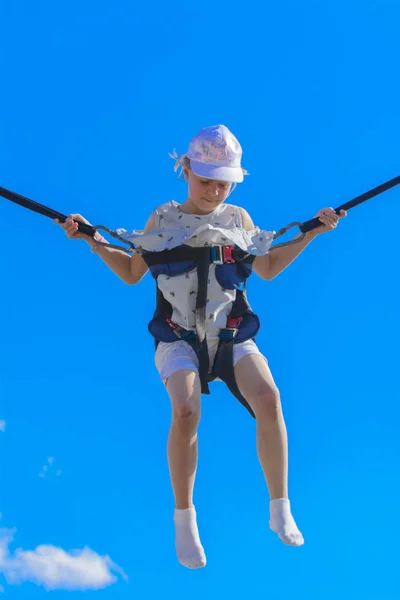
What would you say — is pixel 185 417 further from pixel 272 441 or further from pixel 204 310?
pixel 204 310

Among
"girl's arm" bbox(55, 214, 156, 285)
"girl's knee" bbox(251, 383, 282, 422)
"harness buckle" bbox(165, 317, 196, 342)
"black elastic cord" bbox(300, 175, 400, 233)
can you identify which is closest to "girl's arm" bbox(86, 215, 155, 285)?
"girl's arm" bbox(55, 214, 156, 285)

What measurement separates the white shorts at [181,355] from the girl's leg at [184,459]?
0.10 meters

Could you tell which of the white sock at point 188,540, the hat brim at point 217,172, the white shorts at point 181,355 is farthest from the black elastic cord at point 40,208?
the white sock at point 188,540

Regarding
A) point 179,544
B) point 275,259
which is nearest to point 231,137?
point 275,259

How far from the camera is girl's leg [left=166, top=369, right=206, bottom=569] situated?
247 inches

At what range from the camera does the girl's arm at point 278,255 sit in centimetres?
707

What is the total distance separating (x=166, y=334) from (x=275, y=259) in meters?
1.10

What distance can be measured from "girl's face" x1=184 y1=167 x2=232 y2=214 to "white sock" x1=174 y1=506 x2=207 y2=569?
229cm

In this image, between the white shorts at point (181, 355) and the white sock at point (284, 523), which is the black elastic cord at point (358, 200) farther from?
the white sock at point (284, 523)

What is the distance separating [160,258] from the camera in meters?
6.86

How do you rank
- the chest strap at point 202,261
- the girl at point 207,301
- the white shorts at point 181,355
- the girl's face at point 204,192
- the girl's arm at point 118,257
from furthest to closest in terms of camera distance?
1. the girl's arm at point 118,257
2. the girl's face at point 204,192
3. the chest strap at point 202,261
4. the white shorts at point 181,355
5. the girl at point 207,301

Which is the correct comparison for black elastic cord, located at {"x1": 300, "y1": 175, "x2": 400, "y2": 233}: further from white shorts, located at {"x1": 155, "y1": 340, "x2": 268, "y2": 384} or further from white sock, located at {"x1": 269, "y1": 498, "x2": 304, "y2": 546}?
white sock, located at {"x1": 269, "y1": 498, "x2": 304, "y2": 546}

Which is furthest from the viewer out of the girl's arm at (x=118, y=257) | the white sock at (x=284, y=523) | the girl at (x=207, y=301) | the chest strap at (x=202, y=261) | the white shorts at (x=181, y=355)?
the girl's arm at (x=118, y=257)

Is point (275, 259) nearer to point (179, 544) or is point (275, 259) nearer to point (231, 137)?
point (231, 137)
